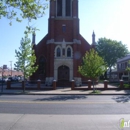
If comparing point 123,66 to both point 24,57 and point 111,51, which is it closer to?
point 111,51

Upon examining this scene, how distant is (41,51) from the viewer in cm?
3772

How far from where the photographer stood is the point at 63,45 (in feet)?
112

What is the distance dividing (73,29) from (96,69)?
13.1 metres

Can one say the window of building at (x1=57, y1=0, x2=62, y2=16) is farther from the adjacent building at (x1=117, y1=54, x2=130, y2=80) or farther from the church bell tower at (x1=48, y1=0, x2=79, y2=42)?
the adjacent building at (x1=117, y1=54, x2=130, y2=80)

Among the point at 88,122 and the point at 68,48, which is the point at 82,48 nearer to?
the point at 68,48

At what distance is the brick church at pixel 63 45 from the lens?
3388cm

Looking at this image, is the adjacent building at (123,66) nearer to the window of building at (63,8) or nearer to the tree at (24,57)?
the window of building at (63,8)


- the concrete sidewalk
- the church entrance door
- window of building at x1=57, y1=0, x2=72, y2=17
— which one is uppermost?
window of building at x1=57, y1=0, x2=72, y2=17

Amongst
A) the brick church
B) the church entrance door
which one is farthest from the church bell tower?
the church entrance door

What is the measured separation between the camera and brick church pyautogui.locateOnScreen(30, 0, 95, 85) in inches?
1334

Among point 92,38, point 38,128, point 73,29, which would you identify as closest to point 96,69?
point 73,29

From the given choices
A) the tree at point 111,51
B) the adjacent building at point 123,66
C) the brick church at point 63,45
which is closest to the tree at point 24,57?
the brick church at point 63,45

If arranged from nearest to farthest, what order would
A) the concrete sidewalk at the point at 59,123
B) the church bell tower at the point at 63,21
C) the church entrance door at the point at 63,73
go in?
the concrete sidewalk at the point at 59,123
the church entrance door at the point at 63,73
the church bell tower at the point at 63,21

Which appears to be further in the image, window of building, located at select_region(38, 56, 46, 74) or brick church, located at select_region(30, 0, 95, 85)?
window of building, located at select_region(38, 56, 46, 74)
